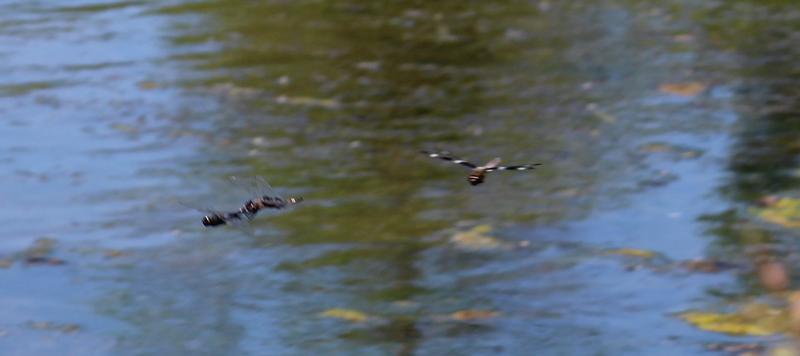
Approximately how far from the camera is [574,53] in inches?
398

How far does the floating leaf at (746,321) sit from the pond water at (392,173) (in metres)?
0.05

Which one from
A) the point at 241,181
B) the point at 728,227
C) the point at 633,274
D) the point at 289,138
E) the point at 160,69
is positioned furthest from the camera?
the point at 160,69

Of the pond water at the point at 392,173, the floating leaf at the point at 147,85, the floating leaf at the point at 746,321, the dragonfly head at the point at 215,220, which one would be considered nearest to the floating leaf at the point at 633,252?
the pond water at the point at 392,173

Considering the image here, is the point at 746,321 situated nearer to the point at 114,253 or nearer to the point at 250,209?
the point at 114,253

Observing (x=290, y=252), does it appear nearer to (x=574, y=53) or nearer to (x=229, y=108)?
(x=229, y=108)

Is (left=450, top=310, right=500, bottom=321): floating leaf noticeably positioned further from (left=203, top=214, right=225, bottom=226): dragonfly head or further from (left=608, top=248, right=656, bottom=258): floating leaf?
(left=203, top=214, right=225, bottom=226): dragonfly head

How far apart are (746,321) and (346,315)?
156 centimetres

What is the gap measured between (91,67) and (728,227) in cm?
515

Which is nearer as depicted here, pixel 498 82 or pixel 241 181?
pixel 241 181

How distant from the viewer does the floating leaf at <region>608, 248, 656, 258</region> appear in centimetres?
642

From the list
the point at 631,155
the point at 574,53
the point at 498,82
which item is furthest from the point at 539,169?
the point at 574,53

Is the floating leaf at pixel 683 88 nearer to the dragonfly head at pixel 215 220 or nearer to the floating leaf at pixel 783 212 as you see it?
the floating leaf at pixel 783 212

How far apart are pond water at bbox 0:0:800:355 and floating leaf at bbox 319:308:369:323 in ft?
0.05

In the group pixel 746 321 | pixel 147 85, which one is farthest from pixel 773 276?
pixel 147 85
